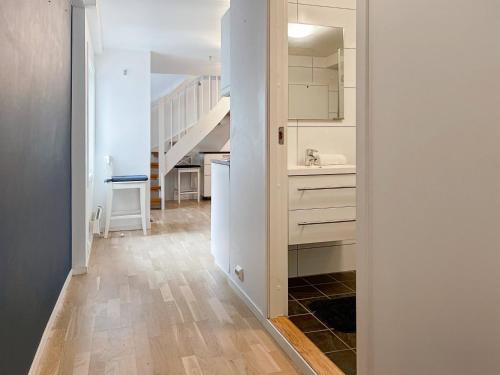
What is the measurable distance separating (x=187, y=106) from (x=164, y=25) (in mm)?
3079

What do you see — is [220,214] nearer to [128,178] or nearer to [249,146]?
[249,146]

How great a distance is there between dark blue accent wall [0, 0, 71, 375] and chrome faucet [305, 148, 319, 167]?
1.62 meters

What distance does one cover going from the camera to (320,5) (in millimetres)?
3008

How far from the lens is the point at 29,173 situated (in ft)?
5.96

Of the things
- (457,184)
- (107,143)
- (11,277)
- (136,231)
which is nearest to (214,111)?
(107,143)

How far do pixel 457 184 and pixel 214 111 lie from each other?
6.84 meters

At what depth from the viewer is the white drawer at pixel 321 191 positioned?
2.67 metres

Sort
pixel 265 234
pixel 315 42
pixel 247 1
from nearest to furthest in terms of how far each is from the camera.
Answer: pixel 265 234 < pixel 247 1 < pixel 315 42

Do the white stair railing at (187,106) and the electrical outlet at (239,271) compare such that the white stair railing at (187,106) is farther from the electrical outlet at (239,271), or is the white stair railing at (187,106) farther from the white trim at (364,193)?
the white trim at (364,193)

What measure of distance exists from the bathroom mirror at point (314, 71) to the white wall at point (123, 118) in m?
3.14

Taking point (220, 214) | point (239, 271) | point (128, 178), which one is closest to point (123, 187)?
point (128, 178)

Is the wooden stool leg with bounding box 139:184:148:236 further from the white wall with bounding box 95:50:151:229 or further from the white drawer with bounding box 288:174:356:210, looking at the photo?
the white drawer with bounding box 288:174:356:210

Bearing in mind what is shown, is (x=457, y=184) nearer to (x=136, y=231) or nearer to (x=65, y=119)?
(x=65, y=119)

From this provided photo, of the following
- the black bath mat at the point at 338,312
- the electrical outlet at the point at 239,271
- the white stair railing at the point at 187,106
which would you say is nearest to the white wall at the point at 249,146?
the electrical outlet at the point at 239,271
